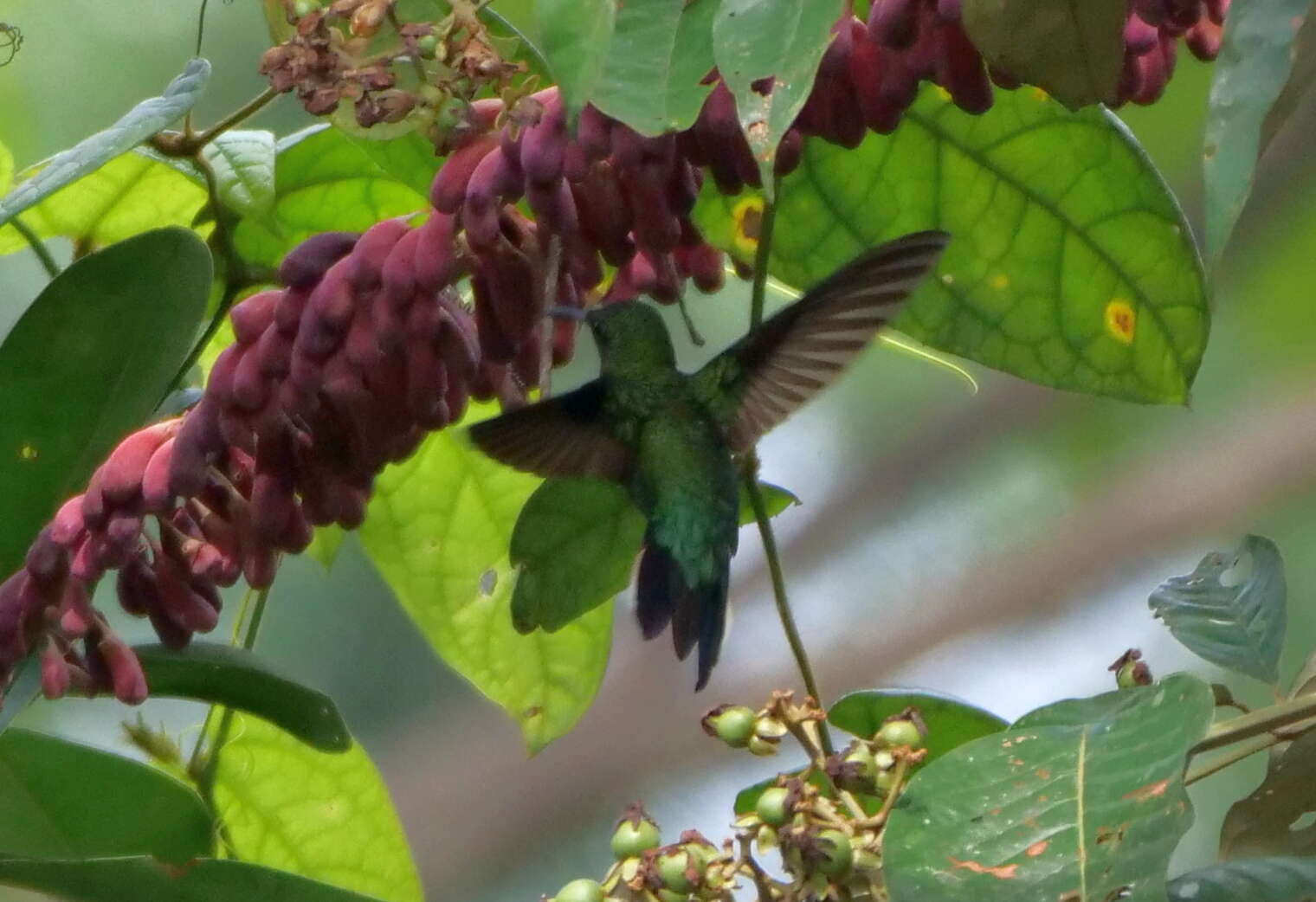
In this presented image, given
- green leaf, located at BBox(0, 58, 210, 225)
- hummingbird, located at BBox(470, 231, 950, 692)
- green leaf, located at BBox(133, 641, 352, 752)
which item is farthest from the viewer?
hummingbird, located at BBox(470, 231, 950, 692)

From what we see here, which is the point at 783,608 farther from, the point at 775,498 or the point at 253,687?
the point at 253,687

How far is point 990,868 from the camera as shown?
0.62 metres

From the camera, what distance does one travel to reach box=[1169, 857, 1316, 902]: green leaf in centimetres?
68

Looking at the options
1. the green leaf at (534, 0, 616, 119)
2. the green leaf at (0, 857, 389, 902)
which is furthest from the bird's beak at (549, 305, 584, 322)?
the green leaf at (0, 857, 389, 902)

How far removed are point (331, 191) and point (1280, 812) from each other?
0.77 meters

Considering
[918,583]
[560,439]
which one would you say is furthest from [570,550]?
[918,583]

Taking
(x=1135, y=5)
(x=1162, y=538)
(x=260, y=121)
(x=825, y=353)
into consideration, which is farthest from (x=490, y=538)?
(x=1162, y=538)

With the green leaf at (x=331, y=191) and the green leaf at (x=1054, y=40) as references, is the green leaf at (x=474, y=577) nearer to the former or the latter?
the green leaf at (x=331, y=191)

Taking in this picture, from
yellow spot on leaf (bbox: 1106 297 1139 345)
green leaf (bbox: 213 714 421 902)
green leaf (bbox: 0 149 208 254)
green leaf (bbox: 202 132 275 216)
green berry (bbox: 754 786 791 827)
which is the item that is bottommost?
green leaf (bbox: 213 714 421 902)

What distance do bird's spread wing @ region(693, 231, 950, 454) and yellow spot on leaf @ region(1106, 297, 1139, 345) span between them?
0.19m

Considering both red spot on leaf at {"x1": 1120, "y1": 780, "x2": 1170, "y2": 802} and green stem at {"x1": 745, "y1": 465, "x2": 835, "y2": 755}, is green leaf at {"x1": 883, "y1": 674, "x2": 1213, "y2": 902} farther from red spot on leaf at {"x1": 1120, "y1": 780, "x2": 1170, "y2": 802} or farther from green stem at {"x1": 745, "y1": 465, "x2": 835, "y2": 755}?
green stem at {"x1": 745, "y1": 465, "x2": 835, "y2": 755}

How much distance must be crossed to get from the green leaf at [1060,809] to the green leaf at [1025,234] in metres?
0.34

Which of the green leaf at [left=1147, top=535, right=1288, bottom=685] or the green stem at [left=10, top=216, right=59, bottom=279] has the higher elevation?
the green stem at [left=10, top=216, right=59, bottom=279]

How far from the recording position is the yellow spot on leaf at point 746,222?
1018 mm
